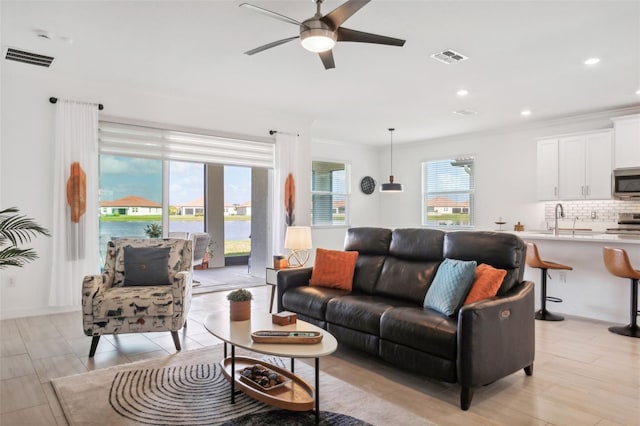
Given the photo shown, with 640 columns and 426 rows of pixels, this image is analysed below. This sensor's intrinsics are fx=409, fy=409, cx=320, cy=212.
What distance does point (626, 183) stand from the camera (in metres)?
5.76

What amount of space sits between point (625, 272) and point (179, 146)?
5.44 meters

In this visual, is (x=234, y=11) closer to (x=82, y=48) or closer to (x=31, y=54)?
(x=82, y=48)

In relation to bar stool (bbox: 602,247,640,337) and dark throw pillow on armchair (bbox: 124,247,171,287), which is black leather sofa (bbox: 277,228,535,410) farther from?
bar stool (bbox: 602,247,640,337)

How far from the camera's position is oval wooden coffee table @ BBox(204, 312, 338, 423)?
88.5 inches

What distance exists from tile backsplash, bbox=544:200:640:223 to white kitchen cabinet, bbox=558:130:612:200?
39 centimetres

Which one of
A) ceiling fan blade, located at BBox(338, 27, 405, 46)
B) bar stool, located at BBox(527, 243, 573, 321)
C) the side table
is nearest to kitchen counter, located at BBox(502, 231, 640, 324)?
bar stool, located at BBox(527, 243, 573, 321)

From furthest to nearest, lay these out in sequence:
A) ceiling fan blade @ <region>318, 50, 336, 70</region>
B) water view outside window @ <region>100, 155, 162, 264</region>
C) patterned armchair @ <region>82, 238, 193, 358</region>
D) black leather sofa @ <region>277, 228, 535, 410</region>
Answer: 1. water view outside window @ <region>100, 155, 162, 264</region>
2. patterned armchair @ <region>82, 238, 193, 358</region>
3. ceiling fan blade @ <region>318, 50, 336, 70</region>
4. black leather sofa @ <region>277, 228, 535, 410</region>

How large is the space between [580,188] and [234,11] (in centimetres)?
566

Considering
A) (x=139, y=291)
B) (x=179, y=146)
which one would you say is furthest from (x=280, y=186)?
(x=139, y=291)

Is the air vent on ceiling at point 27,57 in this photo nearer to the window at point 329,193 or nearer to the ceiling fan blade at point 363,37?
the ceiling fan blade at point 363,37

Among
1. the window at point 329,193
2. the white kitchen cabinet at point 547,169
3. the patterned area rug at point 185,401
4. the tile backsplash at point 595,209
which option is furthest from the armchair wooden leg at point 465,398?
the window at point 329,193

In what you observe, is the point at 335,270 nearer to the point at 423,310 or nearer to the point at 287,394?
the point at 423,310

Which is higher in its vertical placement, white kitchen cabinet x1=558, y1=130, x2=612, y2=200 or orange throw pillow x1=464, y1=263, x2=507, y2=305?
white kitchen cabinet x1=558, y1=130, x2=612, y2=200

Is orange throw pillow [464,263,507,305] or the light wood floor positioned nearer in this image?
the light wood floor
